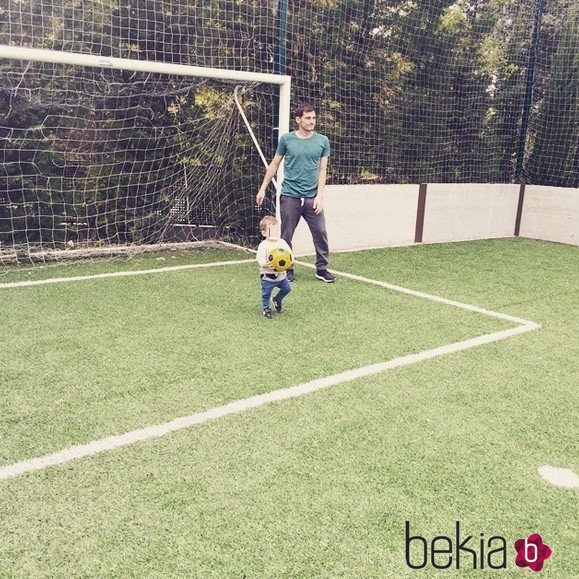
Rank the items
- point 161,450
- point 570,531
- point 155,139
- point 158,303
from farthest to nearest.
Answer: point 155,139, point 158,303, point 161,450, point 570,531

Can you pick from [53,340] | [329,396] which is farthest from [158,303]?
[329,396]

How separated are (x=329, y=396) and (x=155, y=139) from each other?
494cm

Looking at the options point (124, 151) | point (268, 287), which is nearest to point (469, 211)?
point (124, 151)

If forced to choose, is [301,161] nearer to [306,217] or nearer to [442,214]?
[306,217]

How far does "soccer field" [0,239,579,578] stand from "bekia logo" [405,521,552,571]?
0.03 feet

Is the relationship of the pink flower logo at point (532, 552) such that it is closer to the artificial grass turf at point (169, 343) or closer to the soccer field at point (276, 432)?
the soccer field at point (276, 432)

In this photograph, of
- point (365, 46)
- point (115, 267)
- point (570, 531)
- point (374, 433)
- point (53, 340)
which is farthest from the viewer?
point (365, 46)

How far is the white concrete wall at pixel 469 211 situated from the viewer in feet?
29.7

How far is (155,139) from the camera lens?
716 centimetres

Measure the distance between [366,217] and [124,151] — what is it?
10.8 ft

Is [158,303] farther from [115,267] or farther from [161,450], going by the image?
[161,450]

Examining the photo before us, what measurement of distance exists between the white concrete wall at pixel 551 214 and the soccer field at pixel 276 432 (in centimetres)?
459

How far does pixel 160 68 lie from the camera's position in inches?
233

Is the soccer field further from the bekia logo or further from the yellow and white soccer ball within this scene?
the yellow and white soccer ball
